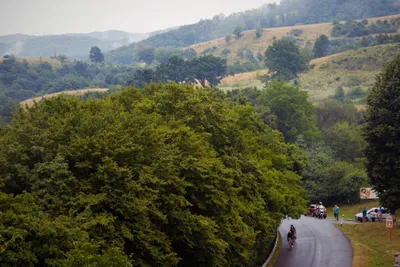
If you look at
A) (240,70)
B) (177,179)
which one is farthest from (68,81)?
(177,179)

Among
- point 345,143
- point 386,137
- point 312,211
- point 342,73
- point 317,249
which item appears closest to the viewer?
point 317,249

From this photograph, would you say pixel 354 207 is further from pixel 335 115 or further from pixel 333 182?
pixel 335 115

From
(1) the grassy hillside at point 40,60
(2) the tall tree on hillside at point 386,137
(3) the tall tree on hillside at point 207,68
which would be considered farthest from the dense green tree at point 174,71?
(2) the tall tree on hillside at point 386,137

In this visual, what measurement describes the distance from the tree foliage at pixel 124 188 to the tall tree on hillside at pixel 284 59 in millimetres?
100902

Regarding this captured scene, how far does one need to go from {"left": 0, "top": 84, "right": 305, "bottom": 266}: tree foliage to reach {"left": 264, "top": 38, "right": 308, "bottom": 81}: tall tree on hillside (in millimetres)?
100902

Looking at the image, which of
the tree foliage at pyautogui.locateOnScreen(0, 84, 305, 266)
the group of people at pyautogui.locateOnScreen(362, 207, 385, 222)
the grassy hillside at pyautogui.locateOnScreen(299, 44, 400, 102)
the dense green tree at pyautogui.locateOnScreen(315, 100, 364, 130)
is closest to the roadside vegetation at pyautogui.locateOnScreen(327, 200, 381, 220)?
the group of people at pyautogui.locateOnScreen(362, 207, 385, 222)

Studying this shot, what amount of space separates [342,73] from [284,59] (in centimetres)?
1397

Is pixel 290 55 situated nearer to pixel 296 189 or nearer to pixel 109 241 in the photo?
pixel 296 189

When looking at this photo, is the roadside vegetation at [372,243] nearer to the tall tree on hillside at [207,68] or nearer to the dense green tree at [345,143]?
the dense green tree at [345,143]

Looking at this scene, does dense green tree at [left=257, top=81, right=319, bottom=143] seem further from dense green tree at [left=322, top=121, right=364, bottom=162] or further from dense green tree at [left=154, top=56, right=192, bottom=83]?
dense green tree at [left=154, top=56, right=192, bottom=83]

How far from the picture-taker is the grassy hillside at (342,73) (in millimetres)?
120375

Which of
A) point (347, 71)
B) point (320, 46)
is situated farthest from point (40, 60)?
point (347, 71)

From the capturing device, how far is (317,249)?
3506 cm

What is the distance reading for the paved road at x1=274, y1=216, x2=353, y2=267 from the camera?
3148 cm
